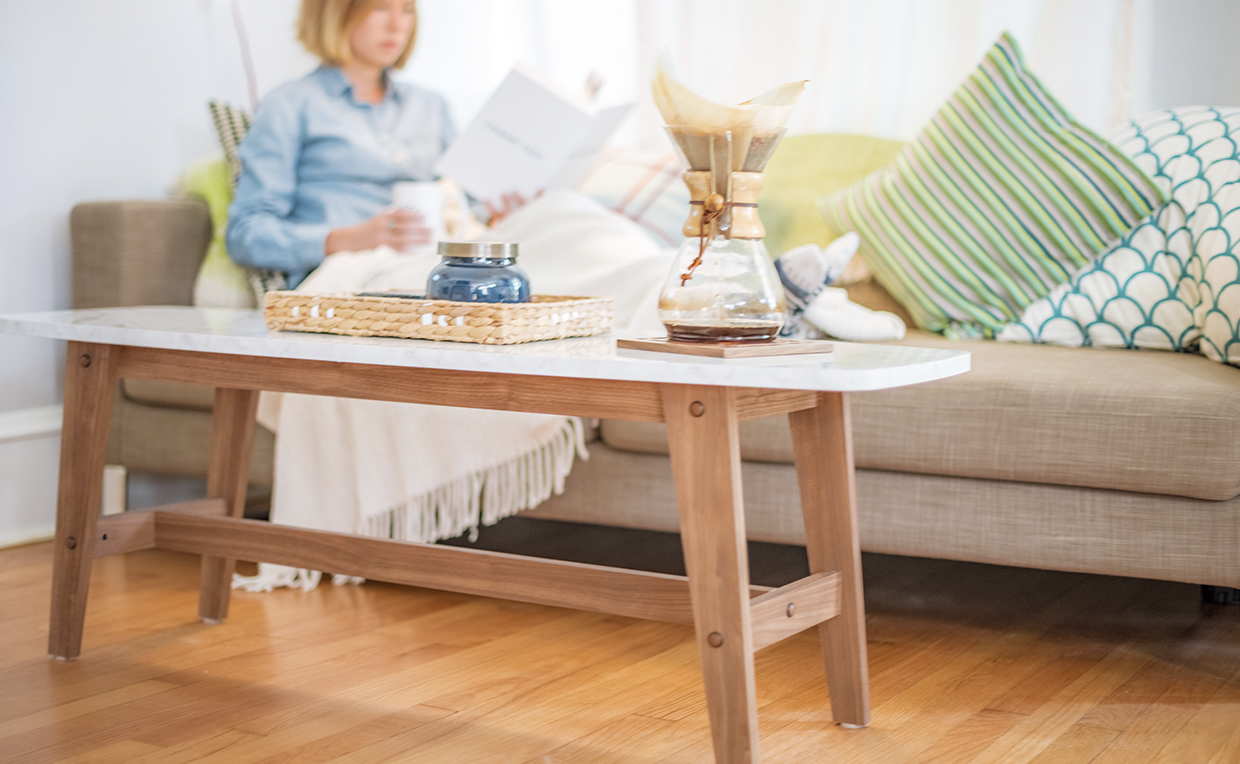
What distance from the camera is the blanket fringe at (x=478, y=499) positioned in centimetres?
166

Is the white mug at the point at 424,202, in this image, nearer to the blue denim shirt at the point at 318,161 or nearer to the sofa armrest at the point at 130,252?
the blue denim shirt at the point at 318,161

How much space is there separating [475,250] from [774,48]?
1.55m

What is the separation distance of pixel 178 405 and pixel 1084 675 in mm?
1504

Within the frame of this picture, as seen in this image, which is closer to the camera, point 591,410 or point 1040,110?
point 591,410

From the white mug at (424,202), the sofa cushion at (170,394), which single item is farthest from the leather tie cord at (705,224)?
the sofa cushion at (170,394)

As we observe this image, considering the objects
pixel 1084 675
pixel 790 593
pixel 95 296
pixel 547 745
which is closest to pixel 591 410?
pixel 790 593

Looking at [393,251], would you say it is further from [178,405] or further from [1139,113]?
[1139,113]

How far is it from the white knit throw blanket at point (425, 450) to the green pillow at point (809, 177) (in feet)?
1.16

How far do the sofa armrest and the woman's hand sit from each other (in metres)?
0.31

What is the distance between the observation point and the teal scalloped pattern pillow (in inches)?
65.3

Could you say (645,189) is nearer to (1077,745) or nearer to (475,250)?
(475,250)

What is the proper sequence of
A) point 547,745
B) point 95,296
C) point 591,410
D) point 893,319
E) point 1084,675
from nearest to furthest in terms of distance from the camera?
point 591,410 < point 547,745 < point 1084,675 < point 893,319 < point 95,296

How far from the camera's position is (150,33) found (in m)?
2.32

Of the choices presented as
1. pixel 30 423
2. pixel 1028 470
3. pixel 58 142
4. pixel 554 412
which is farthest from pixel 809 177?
pixel 30 423
